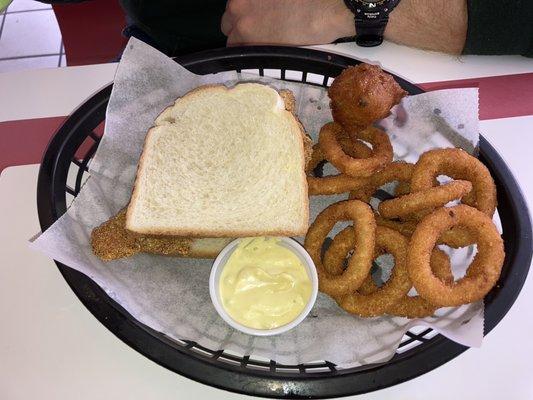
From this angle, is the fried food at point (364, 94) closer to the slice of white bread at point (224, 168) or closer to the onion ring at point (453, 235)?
the slice of white bread at point (224, 168)

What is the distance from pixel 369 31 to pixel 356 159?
0.56 m

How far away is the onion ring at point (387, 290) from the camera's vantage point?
142cm

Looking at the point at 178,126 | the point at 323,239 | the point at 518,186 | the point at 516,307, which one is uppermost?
the point at 178,126

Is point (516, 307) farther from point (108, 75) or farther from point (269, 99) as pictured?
point (108, 75)

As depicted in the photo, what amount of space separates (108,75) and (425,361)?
1.30 m

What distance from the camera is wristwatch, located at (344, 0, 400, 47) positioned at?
1.78 m

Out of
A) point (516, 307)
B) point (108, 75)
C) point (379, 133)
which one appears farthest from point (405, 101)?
point (108, 75)

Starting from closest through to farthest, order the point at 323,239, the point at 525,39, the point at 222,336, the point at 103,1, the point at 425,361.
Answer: the point at 425,361 < the point at 222,336 < the point at 323,239 < the point at 525,39 < the point at 103,1

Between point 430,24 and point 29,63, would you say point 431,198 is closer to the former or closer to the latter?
point 430,24

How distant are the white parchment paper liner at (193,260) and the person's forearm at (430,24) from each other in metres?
0.36

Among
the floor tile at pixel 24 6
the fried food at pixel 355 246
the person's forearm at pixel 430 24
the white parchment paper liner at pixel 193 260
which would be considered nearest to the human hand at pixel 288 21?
the person's forearm at pixel 430 24

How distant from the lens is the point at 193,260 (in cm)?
157

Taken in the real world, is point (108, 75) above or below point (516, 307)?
above

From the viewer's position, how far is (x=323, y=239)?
1.56m
